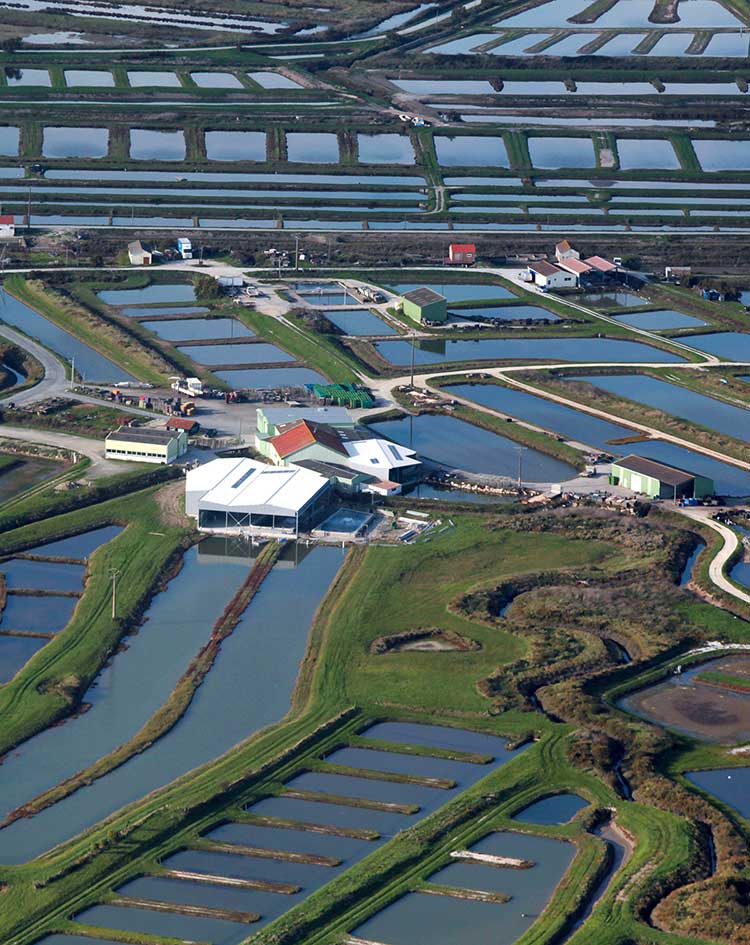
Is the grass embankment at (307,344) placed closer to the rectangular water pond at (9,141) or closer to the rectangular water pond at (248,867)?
the rectangular water pond at (9,141)

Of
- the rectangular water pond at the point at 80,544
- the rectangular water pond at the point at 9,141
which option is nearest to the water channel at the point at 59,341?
the rectangular water pond at the point at 80,544

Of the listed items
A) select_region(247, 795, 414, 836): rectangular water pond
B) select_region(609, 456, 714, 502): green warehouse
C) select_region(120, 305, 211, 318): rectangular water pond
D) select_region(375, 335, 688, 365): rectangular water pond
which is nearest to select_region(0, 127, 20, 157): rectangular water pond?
select_region(120, 305, 211, 318): rectangular water pond

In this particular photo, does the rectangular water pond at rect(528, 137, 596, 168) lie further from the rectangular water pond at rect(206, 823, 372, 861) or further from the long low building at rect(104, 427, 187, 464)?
the rectangular water pond at rect(206, 823, 372, 861)

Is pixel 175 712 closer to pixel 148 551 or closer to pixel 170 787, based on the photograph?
pixel 170 787

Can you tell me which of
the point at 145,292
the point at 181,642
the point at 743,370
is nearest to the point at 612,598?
the point at 181,642

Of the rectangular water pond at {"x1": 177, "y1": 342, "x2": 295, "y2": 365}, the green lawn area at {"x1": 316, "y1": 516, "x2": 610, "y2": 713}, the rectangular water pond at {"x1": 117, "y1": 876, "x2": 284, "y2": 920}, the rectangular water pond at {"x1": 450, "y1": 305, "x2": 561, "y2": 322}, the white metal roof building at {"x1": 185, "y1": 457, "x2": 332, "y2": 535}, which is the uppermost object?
the rectangular water pond at {"x1": 450, "y1": 305, "x2": 561, "y2": 322}

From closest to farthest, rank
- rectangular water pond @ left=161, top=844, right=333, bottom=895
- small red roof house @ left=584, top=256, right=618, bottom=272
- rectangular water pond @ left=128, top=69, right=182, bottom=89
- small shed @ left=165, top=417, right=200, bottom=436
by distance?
rectangular water pond @ left=161, top=844, right=333, bottom=895
small shed @ left=165, top=417, right=200, bottom=436
small red roof house @ left=584, top=256, right=618, bottom=272
rectangular water pond @ left=128, top=69, right=182, bottom=89

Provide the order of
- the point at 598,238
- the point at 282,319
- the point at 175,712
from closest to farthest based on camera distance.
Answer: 1. the point at 175,712
2. the point at 282,319
3. the point at 598,238

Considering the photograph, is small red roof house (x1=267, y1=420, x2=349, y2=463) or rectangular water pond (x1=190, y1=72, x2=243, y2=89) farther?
rectangular water pond (x1=190, y1=72, x2=243, y2=89)
